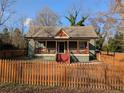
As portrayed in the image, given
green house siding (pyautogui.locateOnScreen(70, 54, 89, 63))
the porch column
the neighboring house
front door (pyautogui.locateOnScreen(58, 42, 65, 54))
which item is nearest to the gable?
the neighboring house

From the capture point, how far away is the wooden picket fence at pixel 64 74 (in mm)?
13578

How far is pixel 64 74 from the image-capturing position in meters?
13.8

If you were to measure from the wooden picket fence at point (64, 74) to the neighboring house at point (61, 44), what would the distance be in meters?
21.1

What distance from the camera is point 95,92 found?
12.3 m

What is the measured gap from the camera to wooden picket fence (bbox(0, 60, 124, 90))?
13.6 meters

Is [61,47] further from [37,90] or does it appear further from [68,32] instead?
[37,90]

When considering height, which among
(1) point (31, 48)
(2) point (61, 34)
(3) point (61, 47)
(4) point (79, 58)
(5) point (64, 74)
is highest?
(2) point (61, 34)

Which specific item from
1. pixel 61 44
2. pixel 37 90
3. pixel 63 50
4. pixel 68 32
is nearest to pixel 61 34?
pixel 61 44

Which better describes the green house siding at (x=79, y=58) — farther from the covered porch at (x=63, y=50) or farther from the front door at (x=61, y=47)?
the front door at (x=61, y=47)

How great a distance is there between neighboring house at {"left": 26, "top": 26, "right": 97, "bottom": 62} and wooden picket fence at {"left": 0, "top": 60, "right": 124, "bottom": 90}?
21.1 metres

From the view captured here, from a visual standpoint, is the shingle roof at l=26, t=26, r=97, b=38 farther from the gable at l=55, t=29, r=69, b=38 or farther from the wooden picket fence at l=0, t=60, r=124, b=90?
the wooden picket fence at l=0, t=60, r=124, b=90

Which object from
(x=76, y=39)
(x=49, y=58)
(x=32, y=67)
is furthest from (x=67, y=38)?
(x=32, y=67)

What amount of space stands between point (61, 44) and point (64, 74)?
2466 cm

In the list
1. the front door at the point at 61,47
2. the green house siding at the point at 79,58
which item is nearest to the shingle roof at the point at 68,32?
the front door at the point at 61,47
